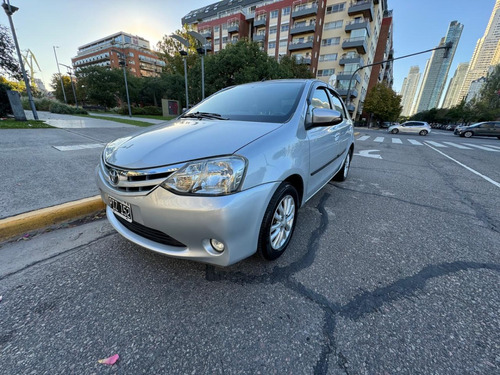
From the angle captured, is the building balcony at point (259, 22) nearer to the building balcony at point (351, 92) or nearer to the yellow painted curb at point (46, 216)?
the building balcony at point (351, 92)

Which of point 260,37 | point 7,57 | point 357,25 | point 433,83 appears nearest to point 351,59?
point 357,25

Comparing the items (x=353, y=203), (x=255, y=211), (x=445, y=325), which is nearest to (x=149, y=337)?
(x=255, y=211)

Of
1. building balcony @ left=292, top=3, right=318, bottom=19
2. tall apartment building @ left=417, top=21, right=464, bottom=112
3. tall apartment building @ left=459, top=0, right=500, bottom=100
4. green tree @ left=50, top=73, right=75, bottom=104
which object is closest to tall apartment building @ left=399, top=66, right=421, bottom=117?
tall apartment building @ left=417, top=21, right=464, bottom=112

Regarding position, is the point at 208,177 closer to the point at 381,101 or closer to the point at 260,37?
the point at 381,101

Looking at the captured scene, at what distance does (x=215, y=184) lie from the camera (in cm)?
136

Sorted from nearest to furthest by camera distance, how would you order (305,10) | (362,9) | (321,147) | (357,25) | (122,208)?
1. (122,208)
2. (321,147)
3. (362,9)
4. (357,25)
5. (305,10)

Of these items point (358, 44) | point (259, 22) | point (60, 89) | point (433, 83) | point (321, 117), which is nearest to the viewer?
point (321, 117)

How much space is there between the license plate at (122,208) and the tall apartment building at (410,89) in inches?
7788

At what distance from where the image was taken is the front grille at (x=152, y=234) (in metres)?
1.49

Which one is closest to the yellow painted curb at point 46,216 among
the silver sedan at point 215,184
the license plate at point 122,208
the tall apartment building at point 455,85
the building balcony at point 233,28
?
the silver sedan at point 215,184

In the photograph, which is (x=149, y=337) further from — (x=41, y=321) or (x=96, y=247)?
(x=96, y=247)

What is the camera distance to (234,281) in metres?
1.66

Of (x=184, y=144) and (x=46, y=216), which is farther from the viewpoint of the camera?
(x=46, y=216)

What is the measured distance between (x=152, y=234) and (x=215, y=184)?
2.02ft
